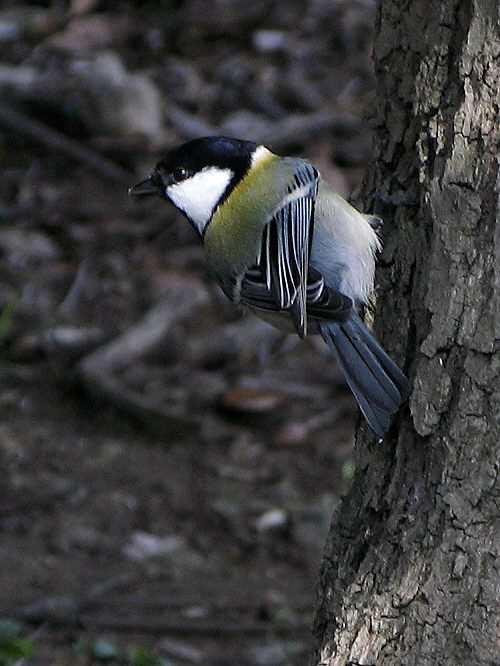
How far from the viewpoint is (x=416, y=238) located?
2.71 meters

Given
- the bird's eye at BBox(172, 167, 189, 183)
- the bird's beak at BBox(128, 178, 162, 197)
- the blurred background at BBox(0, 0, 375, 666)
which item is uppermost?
the bird's eye at BBox(172, 167, 189, 183)

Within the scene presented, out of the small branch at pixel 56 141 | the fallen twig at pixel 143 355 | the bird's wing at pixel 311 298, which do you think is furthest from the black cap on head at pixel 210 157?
the small branch at pixel 56 141

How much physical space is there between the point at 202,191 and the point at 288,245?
1.89ft

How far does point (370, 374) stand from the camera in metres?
2.65

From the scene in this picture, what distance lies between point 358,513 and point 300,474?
2785 millimetres

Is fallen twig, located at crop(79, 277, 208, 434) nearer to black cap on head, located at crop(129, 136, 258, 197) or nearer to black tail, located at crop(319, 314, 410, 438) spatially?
black cap on head, located at crop(129, 136, 258, 197)

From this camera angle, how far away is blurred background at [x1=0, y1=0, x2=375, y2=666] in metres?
4.44

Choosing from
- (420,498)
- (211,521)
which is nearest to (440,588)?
(420,498)

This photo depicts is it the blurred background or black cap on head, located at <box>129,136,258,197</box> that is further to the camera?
the blurred background

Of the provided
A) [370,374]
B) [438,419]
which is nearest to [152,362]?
[370,374]

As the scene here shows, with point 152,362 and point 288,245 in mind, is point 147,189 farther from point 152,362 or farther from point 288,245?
point 152,362

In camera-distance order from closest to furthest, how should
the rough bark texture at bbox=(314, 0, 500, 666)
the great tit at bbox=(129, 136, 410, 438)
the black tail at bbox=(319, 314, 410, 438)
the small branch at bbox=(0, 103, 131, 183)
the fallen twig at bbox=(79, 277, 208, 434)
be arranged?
the rough bark texture at bbox=(314, 0, 500, 666)
the black tail at bbox=(319, 314, 410, 438)
the great tit at bbox=(129, 136, 410, 438)
the fallen twig at bbox=(79, 277, 208, 434)
the small branch at bbox=(0, 103, 131, 183)

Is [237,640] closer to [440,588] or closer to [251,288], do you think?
[251,288]

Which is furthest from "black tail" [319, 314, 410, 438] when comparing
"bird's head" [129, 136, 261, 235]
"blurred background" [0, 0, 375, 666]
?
"blurred background" [0, 0, 375, 666]
